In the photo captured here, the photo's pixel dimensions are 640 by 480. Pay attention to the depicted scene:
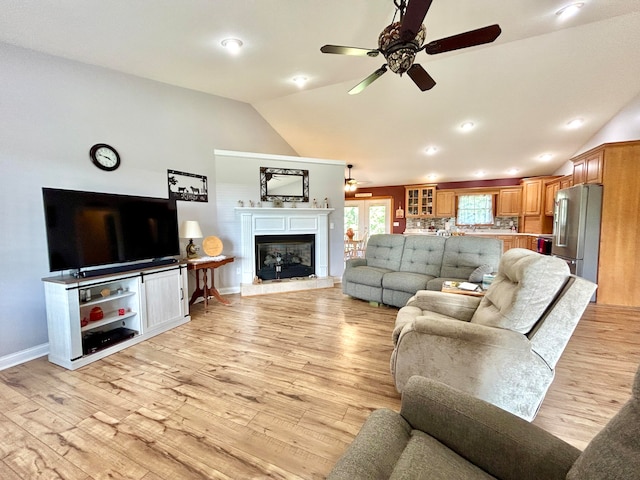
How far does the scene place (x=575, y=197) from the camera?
4305 mm

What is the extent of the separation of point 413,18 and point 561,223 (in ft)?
15.1

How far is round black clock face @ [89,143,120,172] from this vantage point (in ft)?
10.2

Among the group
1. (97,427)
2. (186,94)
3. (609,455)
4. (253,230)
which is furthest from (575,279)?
(186,94)

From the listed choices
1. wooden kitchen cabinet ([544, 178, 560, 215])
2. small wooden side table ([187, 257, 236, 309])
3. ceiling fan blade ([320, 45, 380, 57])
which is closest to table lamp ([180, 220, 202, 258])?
small wooden side table ([187, 257, 236, 309])

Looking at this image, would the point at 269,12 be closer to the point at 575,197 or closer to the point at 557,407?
the point at 557,407

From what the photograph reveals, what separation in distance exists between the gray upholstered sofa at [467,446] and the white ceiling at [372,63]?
2.98 metres

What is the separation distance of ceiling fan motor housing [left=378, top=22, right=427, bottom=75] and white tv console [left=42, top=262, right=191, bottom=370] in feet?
10.3

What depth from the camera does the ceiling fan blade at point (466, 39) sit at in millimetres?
2000

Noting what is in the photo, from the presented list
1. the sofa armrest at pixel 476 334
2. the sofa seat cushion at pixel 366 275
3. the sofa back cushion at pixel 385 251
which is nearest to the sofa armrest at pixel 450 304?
the sofa armrest at pixel 476 334

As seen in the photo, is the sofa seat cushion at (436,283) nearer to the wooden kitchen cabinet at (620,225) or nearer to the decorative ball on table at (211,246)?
the wooden kitchen cabinet at (620,225)

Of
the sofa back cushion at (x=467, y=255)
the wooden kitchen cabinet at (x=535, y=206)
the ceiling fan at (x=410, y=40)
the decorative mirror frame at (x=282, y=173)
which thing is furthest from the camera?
the wooden kitchen cabinet at (x=535, y=206)

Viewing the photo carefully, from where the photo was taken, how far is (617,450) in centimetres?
64

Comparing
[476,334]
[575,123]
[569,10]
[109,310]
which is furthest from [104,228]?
[575,123]

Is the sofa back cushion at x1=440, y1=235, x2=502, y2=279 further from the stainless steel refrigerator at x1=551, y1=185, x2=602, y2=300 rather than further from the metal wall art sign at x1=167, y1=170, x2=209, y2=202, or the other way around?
the metal wall art sign at x1=167, y1=170, x2=209, y2=202
